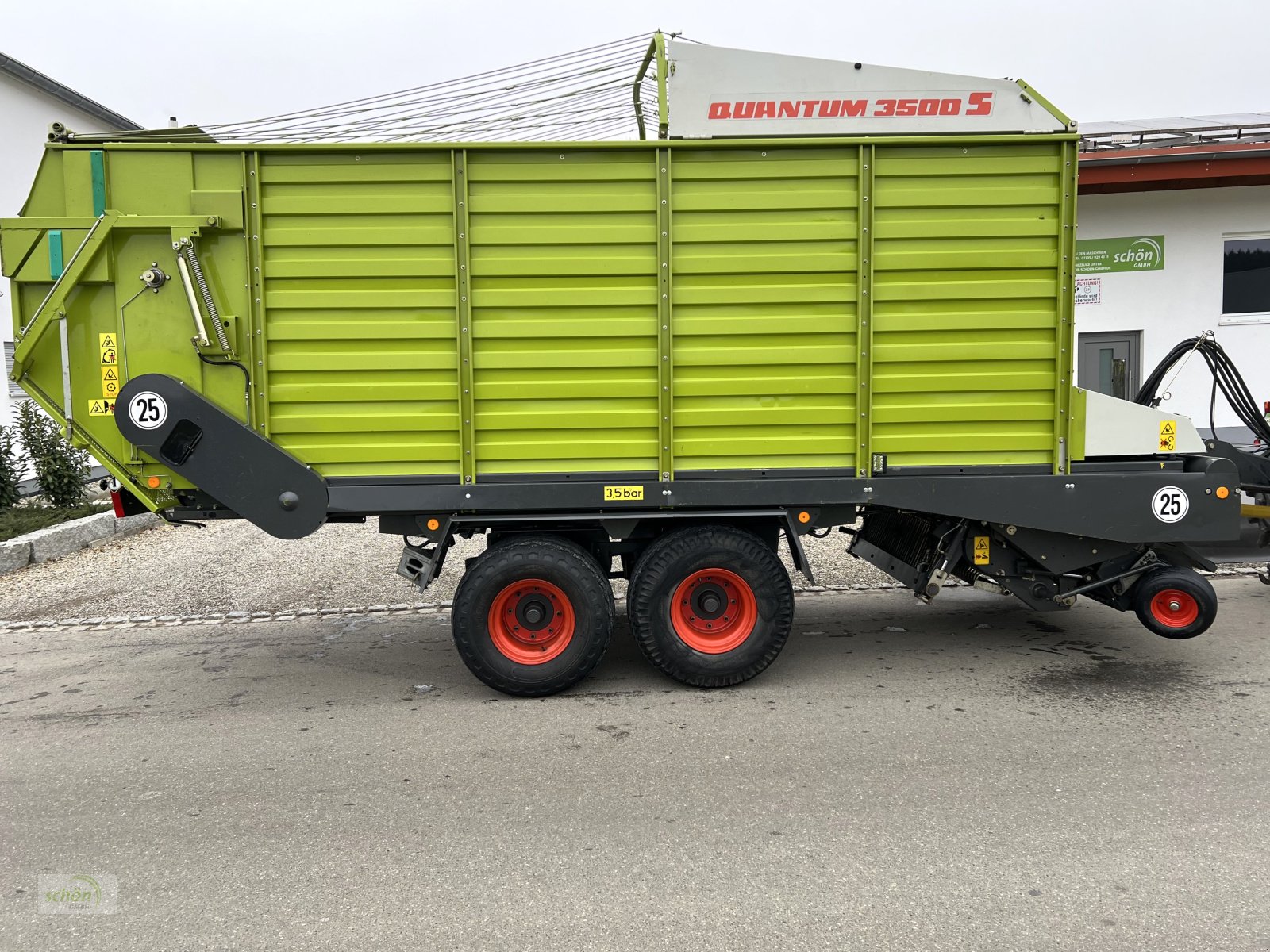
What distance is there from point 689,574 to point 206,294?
117 inches

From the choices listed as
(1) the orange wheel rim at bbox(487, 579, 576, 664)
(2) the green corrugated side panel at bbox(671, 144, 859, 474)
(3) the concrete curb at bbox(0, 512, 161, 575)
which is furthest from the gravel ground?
(2) the green corrugated side panel at bbox(671, 144, 859, 474)

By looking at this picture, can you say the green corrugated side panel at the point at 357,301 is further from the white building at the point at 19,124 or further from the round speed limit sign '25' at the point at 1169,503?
the white building at the point at 19,124

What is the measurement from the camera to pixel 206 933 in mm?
2848

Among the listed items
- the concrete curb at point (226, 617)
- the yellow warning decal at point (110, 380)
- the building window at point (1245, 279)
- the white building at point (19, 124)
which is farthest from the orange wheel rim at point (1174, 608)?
the white building at point (19, 124)

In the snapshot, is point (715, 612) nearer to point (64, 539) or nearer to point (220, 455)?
point (220, 455)

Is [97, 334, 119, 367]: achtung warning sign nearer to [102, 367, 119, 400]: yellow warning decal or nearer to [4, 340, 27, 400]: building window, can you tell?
[102, 367, 119, 400]: yellow warning decal

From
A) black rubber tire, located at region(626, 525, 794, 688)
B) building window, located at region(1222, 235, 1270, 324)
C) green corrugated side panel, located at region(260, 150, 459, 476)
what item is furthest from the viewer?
building window, located at region(1222, 235, 1270, 324)

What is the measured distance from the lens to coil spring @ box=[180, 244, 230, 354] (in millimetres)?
4562

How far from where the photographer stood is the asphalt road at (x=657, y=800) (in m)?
2.88

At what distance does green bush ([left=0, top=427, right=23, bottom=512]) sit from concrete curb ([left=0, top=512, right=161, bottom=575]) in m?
0.91

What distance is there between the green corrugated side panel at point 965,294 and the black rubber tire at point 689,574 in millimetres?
972

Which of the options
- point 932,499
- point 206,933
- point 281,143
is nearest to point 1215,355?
point 932,499

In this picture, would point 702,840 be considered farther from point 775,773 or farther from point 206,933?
point 206,933

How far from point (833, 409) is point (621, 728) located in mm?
2069
